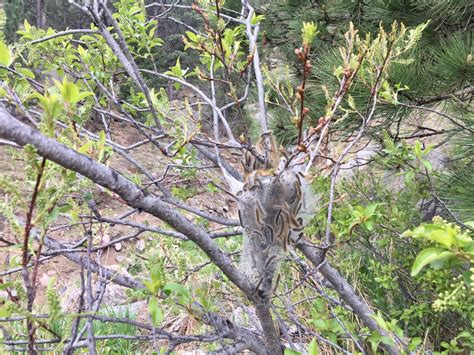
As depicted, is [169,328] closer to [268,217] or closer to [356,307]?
[356,307]

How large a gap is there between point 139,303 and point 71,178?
125 inches

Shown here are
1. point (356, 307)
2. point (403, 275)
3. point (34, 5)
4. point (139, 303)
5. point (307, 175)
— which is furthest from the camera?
point (34, 5)

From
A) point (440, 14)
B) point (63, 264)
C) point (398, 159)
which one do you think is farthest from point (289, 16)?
point (63, 264)

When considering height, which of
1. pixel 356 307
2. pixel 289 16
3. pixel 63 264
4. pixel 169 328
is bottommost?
pixel 356 307

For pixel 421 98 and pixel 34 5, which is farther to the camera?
pixel 34 5

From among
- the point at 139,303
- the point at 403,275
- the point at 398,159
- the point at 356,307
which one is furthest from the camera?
the point at 139,303

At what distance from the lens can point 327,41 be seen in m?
3.10

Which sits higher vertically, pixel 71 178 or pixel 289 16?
pixel 289 16

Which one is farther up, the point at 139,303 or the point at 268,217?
the point at 139,303

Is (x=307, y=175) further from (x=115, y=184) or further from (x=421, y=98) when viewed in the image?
(x=421, y=98)

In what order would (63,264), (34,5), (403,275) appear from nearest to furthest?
(403,275) < (63,264) < (34,5)

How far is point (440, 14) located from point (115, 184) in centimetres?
234

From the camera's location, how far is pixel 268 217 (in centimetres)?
100

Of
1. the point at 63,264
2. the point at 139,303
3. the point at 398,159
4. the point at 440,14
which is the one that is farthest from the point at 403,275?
the point at 63,264
